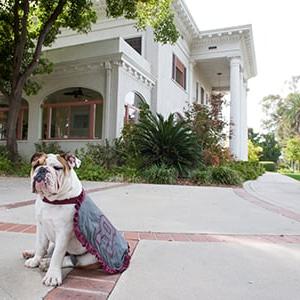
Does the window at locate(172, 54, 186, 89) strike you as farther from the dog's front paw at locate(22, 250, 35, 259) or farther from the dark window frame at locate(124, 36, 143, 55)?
the dog's front paw at locate(22, 250, 35, 259)

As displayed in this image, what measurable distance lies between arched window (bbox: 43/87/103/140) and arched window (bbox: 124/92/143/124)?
103 cm

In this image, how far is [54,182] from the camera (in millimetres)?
1948

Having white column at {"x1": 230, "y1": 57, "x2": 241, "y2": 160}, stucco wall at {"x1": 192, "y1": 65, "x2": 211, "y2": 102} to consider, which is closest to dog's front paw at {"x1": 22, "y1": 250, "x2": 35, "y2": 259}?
white column at {"x1": 230, "y1": 57, "x2": 241, "y2": 160}

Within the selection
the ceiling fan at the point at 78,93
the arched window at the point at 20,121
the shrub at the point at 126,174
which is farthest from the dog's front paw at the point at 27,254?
the arched window at the point at 20,121

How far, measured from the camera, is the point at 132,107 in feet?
44.2

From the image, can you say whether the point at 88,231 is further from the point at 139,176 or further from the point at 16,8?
the point at 16,8

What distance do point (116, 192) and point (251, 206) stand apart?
2.72m

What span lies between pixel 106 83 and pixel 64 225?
10772mm

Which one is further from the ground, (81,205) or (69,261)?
(81,205)

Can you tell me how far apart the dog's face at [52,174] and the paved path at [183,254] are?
598 mm

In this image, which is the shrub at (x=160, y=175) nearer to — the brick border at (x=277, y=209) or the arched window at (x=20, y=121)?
the brick border at (x=277, y=209)

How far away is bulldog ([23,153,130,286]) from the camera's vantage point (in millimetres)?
1988

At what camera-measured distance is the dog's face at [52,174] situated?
1907 mm

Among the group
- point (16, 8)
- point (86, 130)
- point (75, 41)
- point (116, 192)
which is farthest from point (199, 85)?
point (116, 192)
